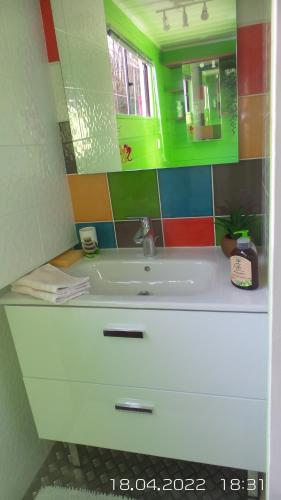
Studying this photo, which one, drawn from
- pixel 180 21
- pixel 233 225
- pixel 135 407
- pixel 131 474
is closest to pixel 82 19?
pixel 180 21

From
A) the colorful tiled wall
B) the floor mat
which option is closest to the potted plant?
the colorful tiled wall

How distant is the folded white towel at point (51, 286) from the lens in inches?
44.6

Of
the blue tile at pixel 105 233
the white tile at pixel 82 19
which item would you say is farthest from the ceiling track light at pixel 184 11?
the blue tile at pixel 105 233

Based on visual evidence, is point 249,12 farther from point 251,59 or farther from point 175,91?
point 175,91

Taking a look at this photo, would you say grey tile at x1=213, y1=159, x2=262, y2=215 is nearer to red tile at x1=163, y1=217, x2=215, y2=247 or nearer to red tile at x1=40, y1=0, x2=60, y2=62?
red tile at x1=163, y1=217, x2=215, y2=247

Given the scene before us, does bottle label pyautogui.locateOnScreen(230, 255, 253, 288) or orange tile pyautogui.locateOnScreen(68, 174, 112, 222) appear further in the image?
orange tile pyautogui.locateOnScreen(68, 174, 112, 222)

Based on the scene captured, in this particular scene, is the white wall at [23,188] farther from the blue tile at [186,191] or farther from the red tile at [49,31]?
the blue tile at [186,191]

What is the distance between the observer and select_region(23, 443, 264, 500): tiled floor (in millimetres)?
1314

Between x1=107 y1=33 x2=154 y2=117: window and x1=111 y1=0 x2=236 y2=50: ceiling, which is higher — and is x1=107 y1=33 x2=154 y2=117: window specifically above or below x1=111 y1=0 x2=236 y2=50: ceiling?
below

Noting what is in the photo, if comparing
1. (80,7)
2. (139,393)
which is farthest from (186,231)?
(80,7)

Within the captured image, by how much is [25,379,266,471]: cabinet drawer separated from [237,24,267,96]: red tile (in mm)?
1016

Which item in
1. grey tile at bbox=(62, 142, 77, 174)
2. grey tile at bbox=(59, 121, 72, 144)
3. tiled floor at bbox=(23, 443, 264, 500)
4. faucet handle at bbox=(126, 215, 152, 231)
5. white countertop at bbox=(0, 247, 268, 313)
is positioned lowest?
tiled floor at bbox=(23, 443, 264, 500)

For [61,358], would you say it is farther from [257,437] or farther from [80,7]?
[80,7]

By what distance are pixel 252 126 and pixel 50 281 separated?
89 cm
